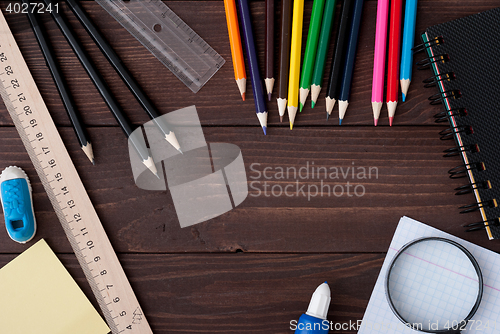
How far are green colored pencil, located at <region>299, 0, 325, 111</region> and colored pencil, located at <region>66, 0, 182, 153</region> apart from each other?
0.89ft

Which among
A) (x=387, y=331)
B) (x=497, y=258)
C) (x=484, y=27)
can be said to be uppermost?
(x=484, y=27)

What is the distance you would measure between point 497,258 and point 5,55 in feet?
3.40

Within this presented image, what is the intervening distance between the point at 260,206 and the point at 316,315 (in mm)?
222

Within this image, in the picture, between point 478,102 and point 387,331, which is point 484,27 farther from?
point 387,331

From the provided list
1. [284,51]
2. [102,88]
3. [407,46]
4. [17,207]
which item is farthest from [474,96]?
[17,207]

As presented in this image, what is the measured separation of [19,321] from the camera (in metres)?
0.67

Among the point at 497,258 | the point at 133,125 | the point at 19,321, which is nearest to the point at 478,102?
the point at 497,258

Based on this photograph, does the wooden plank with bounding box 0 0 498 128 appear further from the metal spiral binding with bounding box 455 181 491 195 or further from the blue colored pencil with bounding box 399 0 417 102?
the metal spiral binding with bounding box 455 181 491 195

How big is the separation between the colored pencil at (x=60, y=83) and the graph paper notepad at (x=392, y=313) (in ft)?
2.01

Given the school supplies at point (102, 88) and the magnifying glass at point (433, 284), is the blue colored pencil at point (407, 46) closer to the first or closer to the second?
the magnifying glass at point (433, 284)

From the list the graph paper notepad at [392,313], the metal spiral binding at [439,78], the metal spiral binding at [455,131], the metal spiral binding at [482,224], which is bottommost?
the graph paper notepad at [392,313]

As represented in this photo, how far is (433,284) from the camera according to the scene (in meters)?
0.66

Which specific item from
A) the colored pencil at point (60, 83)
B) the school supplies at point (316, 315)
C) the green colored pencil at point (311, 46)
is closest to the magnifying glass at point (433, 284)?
the school supplies at point (316, 315)

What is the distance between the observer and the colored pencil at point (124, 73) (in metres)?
0.69
